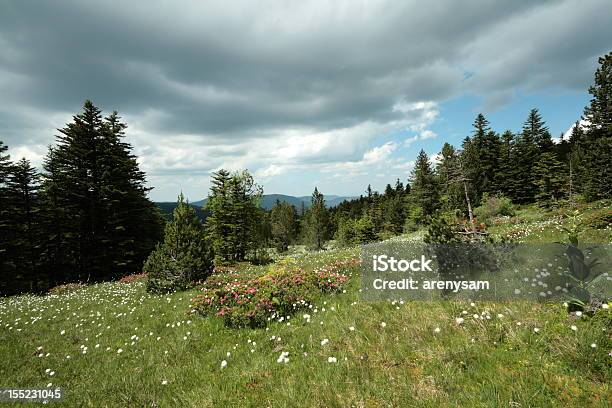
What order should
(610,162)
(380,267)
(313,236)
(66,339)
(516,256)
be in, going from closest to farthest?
1. (516,256)
2. (66,339)
3. (380,267)
4. (610,162)
5. (313,236)

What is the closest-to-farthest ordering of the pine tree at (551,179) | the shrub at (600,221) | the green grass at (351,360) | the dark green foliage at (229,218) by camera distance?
the green grass at (351,360), the shrub at (600,221), the dark green foliage at (229,218), the pine tree at (551,179)

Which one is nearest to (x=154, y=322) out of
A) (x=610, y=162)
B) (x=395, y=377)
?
(x=395, y=377)

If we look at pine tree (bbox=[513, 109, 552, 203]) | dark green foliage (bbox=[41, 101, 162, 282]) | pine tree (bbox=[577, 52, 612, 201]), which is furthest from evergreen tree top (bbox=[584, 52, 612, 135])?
dark green foliage (bbox=[41, 101, 162, 282])

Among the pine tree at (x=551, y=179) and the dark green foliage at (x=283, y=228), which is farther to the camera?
the dark green foliage at (x=283, y=228)

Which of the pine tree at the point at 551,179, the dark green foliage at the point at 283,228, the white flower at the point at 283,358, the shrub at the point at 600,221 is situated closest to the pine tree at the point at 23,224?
the white flower at the point at 283,358

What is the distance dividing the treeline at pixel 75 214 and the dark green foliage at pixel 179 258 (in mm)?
17355

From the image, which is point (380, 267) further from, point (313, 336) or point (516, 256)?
point (313, 336)

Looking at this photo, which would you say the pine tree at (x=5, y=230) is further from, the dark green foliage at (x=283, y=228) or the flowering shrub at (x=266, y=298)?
the dark green foliage at (x=283, y=228)

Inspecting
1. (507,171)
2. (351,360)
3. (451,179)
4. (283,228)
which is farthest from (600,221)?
(283,228)

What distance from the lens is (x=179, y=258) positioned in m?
14.1

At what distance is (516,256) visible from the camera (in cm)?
751

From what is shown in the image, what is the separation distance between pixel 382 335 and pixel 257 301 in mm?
3684

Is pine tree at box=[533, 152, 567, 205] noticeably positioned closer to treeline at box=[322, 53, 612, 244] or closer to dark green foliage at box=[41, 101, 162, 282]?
treeline at box=[322, 53, 612, 244]

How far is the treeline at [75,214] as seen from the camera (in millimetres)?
27969
